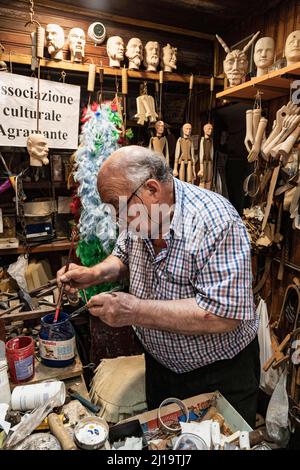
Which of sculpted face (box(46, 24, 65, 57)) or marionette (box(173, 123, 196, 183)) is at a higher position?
sculpted face (box(46, 24, 65, 57))

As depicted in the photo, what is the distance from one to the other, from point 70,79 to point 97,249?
4.63 feet

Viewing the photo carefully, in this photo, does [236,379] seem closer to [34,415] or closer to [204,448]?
[204,448]

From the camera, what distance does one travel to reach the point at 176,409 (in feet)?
3.13

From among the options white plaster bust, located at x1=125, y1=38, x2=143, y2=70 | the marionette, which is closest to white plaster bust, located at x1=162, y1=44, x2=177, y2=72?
white plaster bust, located at x1=125, y1=38, x2=143, y2=70

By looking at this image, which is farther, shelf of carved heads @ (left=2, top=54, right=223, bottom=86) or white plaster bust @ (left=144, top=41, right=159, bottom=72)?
white plaster bust @ (left=144, top=41, right=159, bottom=72)

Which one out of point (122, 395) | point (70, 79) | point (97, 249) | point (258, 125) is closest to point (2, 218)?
point (97, 249)

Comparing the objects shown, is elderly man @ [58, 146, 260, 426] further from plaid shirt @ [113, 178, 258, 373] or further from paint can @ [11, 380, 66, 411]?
paint can @ [11, 380, 66, 411]

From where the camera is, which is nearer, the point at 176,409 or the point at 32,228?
the point at 176,409

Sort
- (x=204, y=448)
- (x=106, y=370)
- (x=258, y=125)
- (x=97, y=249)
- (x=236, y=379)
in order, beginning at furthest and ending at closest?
(x=97, y=249) < (x=258, y=125) < (x=106, y=370) < (x=236, y=379) < (x=204, y=448)

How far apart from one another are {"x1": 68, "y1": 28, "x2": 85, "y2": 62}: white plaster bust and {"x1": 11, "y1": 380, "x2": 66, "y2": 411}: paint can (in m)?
2.06

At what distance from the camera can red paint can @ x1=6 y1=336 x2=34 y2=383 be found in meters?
1.24

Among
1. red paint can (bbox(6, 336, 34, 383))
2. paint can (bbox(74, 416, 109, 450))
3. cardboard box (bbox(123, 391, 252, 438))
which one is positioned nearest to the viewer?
paint can (bbox(74, 416, 109, 450))

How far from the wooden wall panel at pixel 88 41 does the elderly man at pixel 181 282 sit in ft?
5.94

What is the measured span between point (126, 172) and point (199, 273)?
0.39m
